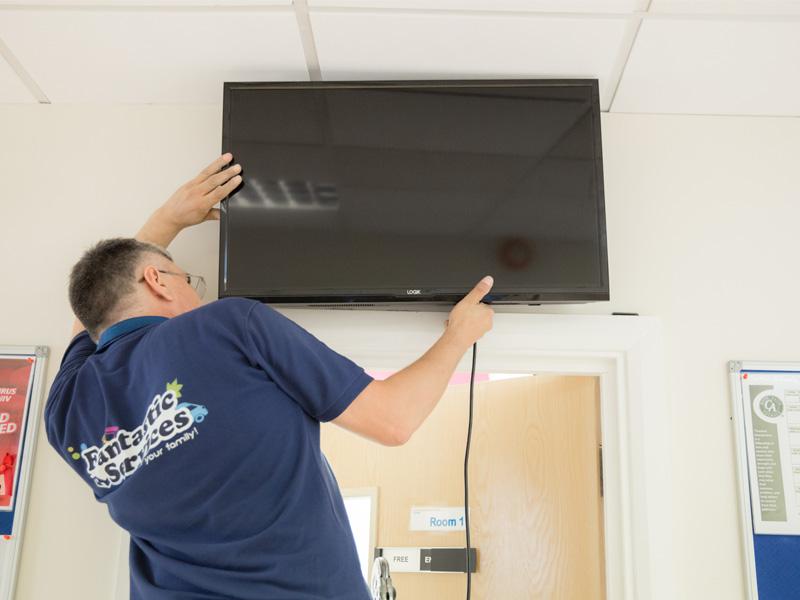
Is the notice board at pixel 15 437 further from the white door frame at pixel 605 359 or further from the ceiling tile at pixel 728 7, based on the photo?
the ceiling tile at pixel 728 7

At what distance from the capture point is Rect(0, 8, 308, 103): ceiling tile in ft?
5.48

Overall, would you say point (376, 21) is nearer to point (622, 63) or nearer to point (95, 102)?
point (622, 63)

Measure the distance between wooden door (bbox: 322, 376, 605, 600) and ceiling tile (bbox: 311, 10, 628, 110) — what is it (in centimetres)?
89

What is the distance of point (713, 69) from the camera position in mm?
1807

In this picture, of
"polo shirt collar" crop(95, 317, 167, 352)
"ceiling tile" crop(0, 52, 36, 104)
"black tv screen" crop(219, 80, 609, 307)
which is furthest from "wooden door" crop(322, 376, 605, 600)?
"ceiling tile" crop(0, 52, 36, 104)

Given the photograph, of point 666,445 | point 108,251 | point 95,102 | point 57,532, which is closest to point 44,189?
point 95,102

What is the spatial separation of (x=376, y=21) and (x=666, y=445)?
117 centimetres

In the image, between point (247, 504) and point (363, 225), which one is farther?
point (363, 225)

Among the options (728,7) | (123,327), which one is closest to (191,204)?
(123,327)

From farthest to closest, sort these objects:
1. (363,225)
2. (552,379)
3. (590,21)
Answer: (552,379) → (363,225) → (590,21)

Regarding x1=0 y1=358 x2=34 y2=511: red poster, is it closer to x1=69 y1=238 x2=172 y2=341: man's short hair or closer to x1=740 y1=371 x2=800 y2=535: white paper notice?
x1=69 y1=238 x2=172 y2=341: man's short hair

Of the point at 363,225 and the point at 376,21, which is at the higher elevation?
the point at 376,21

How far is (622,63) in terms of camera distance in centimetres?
180

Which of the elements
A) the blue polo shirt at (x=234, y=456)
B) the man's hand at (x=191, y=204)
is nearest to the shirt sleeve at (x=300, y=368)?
the blue polo shirt at (x=234, y=456)
